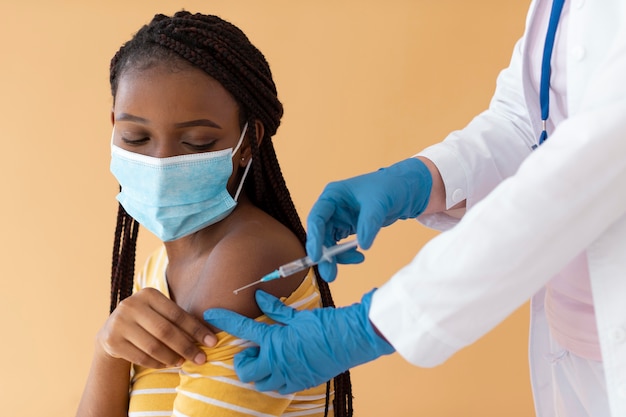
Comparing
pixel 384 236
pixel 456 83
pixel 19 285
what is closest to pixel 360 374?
pixel 384 236

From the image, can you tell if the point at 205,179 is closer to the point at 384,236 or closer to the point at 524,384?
the point at 384,236

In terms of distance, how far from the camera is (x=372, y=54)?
2.65 m

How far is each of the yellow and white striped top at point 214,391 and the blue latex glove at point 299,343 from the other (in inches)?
1.1

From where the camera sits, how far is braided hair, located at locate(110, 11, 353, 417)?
1.22m

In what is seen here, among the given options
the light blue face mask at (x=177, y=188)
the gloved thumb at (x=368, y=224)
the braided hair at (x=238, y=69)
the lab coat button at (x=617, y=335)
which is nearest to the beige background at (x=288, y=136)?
the braided hair at (x=238, y=69)

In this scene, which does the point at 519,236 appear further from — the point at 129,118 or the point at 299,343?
the point at 129,118

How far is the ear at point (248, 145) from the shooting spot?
131 centimetres

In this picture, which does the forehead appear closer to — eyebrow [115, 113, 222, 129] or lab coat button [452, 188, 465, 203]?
eyebrow [115, 113, 222, 129]

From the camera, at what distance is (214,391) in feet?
3.60

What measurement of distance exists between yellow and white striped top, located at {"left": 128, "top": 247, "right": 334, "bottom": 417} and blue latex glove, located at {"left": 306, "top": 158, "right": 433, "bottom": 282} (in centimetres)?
12

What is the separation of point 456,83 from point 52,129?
1498 millimetres

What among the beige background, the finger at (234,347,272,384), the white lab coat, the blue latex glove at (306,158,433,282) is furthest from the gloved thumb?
the beige background

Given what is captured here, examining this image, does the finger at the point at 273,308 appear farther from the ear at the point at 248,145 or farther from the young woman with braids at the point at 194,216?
the ear at the point at 248,145

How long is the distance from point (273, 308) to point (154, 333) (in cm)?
18
